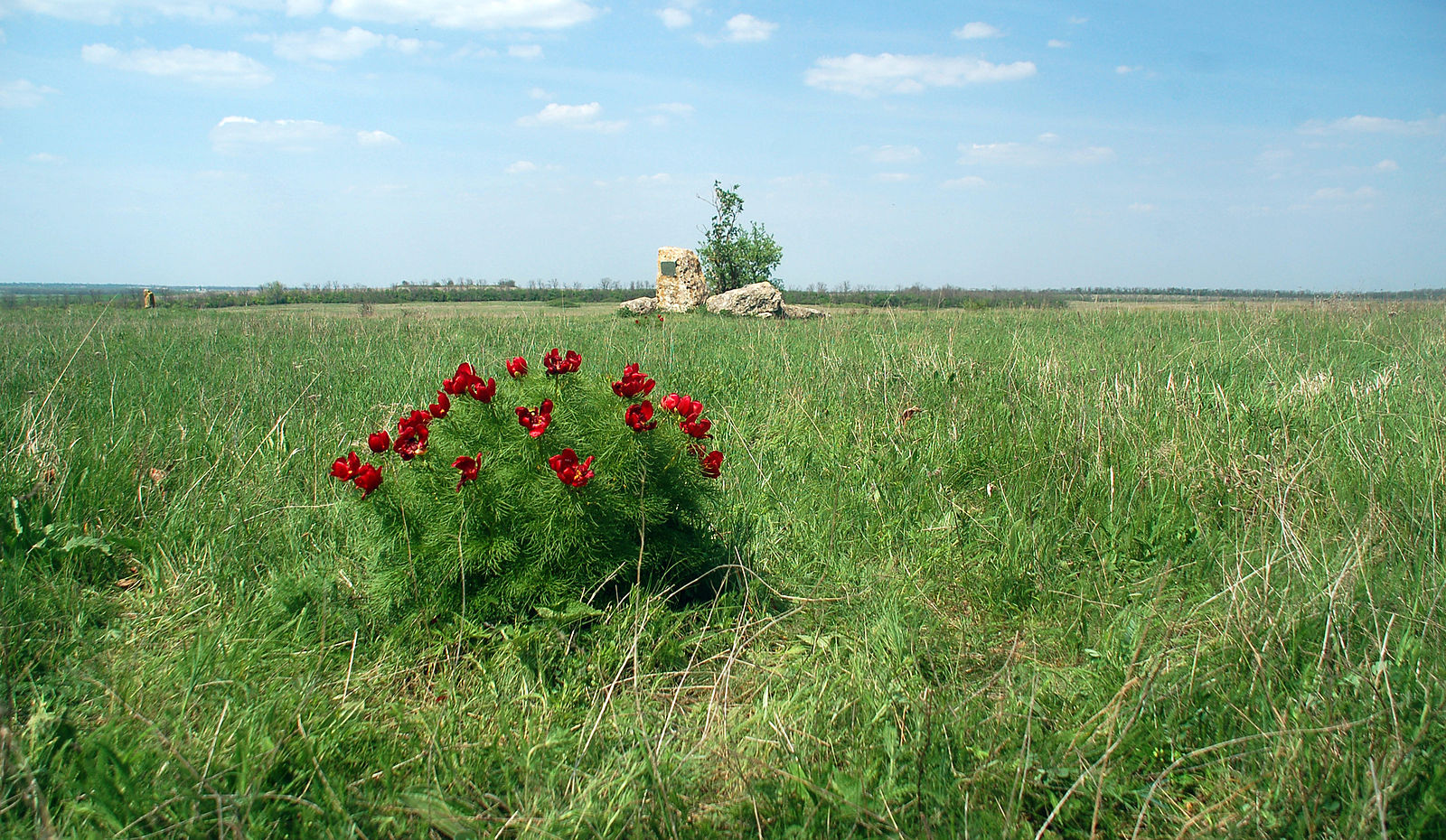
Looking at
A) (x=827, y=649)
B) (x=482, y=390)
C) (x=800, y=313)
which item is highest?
(x=800, y=313)

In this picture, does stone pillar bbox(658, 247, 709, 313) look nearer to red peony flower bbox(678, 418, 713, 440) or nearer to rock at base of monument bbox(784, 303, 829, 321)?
rock at base of monument bbox(784, 303, 829, 321)

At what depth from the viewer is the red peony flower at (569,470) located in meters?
2.07

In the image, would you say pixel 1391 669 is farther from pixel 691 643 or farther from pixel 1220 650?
pixel 691 643

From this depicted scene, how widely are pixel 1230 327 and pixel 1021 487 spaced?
7886mm

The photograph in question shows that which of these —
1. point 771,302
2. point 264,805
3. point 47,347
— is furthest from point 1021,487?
point 771,302

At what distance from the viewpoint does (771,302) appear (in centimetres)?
1675

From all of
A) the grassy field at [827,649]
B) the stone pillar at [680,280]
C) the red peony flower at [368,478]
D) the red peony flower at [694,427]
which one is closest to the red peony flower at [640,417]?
the red peony flower at [694,427]

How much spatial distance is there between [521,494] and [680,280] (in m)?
18.7

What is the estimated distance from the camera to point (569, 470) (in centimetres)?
208

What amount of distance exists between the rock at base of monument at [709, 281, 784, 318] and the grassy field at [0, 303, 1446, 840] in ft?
39.8

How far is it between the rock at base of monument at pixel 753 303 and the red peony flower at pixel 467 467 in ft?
46.8

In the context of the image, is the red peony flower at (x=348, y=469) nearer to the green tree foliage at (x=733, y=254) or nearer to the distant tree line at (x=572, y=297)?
the distant tree line at (x=572, y=297)

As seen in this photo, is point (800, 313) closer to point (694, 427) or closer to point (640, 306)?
point (640, 306)

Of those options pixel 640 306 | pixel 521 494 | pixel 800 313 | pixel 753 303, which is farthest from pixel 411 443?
pixel 640 306
